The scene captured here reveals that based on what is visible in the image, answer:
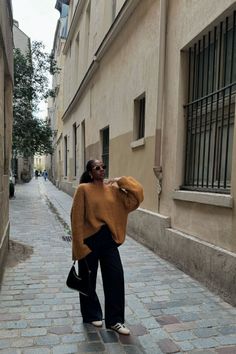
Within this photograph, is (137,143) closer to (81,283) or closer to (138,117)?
(138,117)

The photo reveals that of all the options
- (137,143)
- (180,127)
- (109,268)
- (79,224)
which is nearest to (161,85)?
(180,127)

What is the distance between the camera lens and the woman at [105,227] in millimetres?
→ 3416

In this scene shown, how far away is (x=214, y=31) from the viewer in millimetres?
5176

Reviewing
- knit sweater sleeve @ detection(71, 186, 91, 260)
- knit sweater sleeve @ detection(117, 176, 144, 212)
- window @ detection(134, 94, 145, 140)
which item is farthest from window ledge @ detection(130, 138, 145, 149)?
knit sweater sleeve @ detection(71, 186, 91, 260)

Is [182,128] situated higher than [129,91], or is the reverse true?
[129,91]

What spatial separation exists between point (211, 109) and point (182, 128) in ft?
2.73

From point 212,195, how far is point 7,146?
3457 mm

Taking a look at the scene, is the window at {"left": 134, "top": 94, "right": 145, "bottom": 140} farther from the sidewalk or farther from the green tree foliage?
the green tree foliage

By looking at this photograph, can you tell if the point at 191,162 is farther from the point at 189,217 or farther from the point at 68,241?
the point at 68,241

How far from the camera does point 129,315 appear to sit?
3955 millimetres

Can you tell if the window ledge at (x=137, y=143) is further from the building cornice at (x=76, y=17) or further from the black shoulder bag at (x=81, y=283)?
the building cornice at (x=76, y=17)

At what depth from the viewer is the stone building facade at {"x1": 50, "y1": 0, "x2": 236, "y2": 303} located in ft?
15.5

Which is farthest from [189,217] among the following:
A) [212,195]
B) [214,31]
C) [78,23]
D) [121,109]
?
[78,23]

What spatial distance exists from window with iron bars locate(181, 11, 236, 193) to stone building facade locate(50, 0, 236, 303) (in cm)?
1
